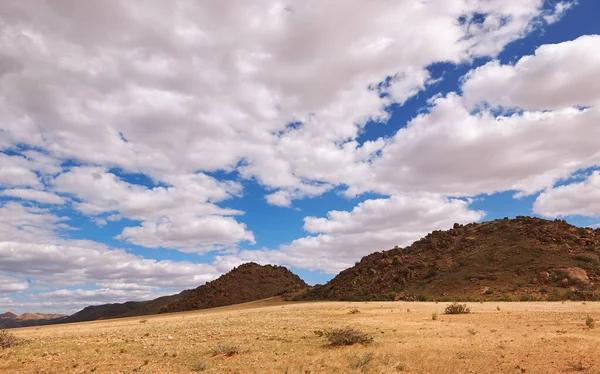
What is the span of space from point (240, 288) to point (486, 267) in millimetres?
54206

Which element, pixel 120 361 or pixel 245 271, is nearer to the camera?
pixel 120 361

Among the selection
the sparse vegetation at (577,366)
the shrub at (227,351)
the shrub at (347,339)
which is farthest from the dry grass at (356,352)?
the shrub at (347,339)

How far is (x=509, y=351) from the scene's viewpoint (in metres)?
14.7

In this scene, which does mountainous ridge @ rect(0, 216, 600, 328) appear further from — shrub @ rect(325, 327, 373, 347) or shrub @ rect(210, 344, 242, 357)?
shrub @ rect(210, 344, 242, 357)

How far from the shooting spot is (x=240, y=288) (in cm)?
9038

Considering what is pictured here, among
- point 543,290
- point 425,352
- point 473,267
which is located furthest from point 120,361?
point 473,267

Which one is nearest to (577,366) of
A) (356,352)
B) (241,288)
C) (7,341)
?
(356,352)

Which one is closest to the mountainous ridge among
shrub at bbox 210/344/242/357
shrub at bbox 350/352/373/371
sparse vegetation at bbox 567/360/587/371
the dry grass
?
the dry grass

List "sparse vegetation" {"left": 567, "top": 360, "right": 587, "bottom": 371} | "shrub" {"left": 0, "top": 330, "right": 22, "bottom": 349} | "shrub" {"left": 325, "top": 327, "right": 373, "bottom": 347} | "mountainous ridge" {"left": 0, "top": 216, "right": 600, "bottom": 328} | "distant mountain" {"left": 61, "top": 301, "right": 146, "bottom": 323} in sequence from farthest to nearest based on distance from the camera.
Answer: "distant mountain" {"left": 61, "top": 301, "right": 146, "bottom": 323}, "mountainous ridge" {"left": 0, "top": 216, "right": 600, "bottom": 328}, "shrub" {"left": 0, "top": 330, "right": 22, "bottom": 349}, "shrub" {"left": 325, "top": 327, "right": 373, "bottom": 347}, "sparse vegetation" {"left": 567, "top": 360, "right": 587, "bottom": 371}

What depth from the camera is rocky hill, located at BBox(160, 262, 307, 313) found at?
85250mm

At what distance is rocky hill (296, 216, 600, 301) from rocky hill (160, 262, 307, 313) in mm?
20662

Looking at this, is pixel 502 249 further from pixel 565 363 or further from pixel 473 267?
pixel 565 363

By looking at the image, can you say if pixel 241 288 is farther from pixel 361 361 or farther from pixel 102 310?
pixel 102 310

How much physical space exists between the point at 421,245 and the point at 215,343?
60.1 meters
